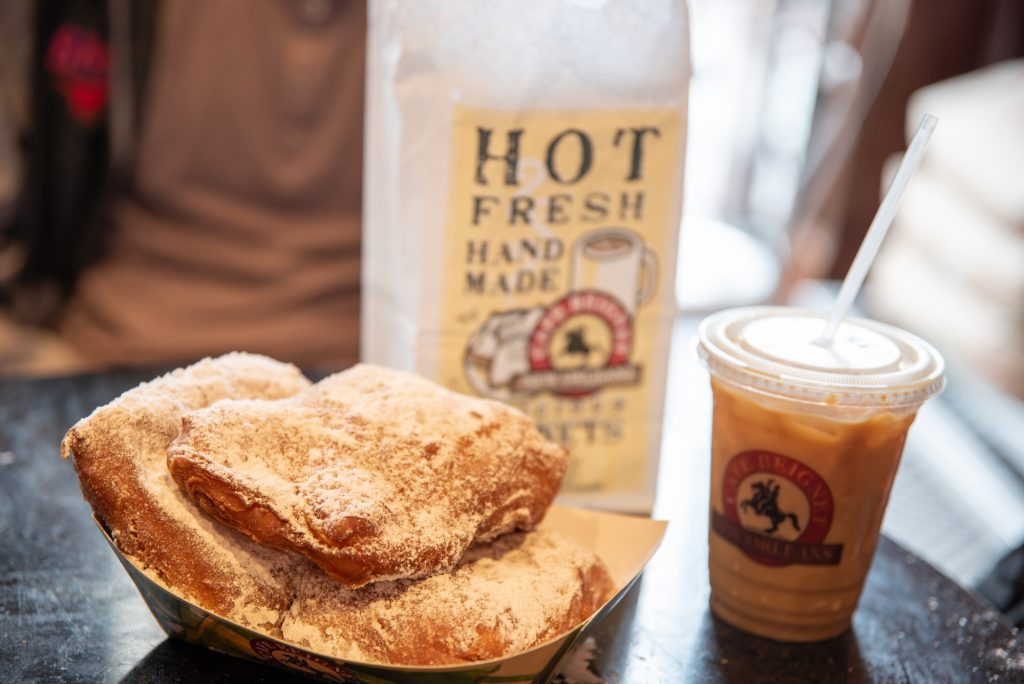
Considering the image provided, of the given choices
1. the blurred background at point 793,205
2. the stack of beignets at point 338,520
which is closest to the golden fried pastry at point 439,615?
the stack of beignets at point 338,520

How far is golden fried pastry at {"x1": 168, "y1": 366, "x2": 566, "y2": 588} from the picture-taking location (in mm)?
651

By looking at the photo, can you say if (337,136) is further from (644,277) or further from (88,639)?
(88,639)

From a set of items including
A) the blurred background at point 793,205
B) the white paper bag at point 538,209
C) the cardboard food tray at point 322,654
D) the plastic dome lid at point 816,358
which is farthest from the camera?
the blurred background at point 793,205

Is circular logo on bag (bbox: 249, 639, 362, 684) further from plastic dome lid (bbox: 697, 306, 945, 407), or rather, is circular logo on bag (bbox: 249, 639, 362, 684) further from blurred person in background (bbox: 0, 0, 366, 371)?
blurred person in background (bbox: 0, 0, 366, 371)

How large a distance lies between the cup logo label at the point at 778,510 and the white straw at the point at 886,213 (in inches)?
4.2

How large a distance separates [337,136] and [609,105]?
3.03 feet

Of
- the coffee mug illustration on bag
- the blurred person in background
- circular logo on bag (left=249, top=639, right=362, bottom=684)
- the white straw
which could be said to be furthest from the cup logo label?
the blurred person in background

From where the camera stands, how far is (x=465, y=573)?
71cm

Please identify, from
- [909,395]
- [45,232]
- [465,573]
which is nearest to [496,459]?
[465,573]

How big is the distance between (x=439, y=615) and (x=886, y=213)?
1.42 feet

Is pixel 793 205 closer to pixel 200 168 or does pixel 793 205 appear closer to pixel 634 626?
pixel 200 168

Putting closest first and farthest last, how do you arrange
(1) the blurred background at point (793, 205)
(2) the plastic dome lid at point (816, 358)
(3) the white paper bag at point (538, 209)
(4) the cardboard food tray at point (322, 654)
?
(4) the cardboard food tray at point (322, 654)
(2) the plastic dome lid at point (816, 358)
(3) the white paper bag at point (538, 209)
(1) the blurred background at point (793, 205)

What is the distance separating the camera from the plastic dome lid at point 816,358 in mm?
769

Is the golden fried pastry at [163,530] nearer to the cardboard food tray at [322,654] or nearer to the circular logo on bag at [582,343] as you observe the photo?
the cardboard food tray at [322,654]
